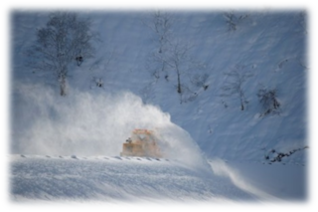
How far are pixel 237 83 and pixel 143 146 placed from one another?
10082 millimetres

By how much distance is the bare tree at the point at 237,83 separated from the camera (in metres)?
17.0

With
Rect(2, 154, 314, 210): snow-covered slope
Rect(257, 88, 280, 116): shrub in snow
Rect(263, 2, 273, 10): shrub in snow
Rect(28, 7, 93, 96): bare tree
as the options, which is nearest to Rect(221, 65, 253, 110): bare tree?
Rect(257, 88, 280, 116): shrub in snow

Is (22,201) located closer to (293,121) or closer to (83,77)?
(293,121)

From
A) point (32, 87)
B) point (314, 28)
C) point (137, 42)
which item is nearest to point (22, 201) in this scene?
point (32, 87)

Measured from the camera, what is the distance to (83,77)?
20.8 meters

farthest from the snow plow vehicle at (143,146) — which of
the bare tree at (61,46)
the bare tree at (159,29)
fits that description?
the bare tree at (159,29)

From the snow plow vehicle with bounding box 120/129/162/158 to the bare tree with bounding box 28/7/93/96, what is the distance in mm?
11101

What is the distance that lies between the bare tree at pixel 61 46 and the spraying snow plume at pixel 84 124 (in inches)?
62.9

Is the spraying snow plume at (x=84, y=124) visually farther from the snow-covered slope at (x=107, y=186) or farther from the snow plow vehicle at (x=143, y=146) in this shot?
the snow-covered slope at (x=107, y=186)

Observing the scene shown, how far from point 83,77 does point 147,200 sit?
59.3 ft

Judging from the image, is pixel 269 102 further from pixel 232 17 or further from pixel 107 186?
pixel 107 186

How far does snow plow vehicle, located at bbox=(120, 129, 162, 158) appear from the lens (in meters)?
8.98

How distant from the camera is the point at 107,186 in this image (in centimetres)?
400

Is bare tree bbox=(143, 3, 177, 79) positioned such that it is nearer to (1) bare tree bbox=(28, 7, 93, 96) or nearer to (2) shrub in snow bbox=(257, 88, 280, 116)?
(1) bare tree bbox=(28, 7, 93, 96)
